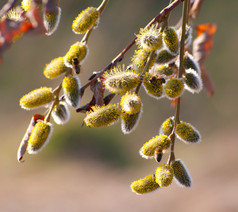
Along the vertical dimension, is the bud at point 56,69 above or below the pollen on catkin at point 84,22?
below

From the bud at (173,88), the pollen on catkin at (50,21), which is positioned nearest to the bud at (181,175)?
the bud at (173,88)

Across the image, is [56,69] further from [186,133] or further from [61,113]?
[186,133]

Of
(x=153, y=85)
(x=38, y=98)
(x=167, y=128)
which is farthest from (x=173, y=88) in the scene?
(x=38, y=98)

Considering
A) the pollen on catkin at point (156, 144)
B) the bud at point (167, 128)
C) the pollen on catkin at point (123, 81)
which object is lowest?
the pollen on catkin at point (156, 144)

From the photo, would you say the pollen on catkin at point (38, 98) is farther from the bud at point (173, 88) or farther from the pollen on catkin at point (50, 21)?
the bud at point (173, 88)

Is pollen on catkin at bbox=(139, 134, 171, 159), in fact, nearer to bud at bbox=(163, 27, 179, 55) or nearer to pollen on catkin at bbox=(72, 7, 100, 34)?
bud at bbox=(163, 27, 179, 55)

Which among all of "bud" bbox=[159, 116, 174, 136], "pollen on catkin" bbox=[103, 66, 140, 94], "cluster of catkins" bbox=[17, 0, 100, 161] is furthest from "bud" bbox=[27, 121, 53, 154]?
Answer: "bud" bbox=[159, 116, 174, 136]
